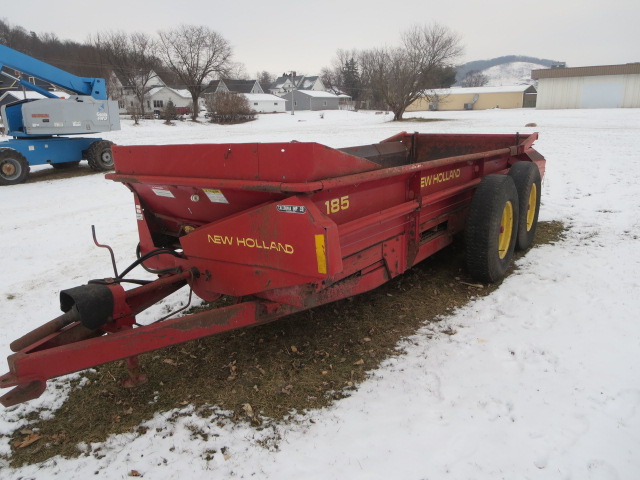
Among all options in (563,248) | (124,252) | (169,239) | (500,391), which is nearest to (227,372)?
(169,239)

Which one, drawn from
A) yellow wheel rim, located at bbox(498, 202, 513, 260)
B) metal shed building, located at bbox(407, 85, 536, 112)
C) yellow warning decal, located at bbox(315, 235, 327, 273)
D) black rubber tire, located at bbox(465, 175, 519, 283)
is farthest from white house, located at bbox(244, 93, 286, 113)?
yellow warning decal, located at bbox(315, 235, 327, 273)

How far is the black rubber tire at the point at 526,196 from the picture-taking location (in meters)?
4.96

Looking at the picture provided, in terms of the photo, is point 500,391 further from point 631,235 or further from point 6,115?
point 6,115

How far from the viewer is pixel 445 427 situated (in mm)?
2576

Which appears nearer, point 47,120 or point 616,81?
point 47,120

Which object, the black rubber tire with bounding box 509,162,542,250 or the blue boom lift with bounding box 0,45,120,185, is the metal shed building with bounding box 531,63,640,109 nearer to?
the blue boom lift with bounding box 0,45,120,185

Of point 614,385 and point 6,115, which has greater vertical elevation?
point 6,115

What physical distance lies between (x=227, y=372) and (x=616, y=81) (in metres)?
59.2

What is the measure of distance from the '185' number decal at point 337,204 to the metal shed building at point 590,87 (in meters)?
57.7

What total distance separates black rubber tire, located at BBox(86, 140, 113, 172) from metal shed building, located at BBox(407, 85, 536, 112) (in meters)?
58.3

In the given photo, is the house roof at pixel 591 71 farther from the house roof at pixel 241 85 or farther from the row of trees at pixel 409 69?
the house roof at pixel 241 85

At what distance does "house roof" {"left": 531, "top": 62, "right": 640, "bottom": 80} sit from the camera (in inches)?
1903

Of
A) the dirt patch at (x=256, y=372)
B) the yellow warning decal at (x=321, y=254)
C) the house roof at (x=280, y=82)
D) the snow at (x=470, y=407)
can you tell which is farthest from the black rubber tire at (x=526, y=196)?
the house roof at (x=280, y=82)

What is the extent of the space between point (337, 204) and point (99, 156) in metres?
11.7
